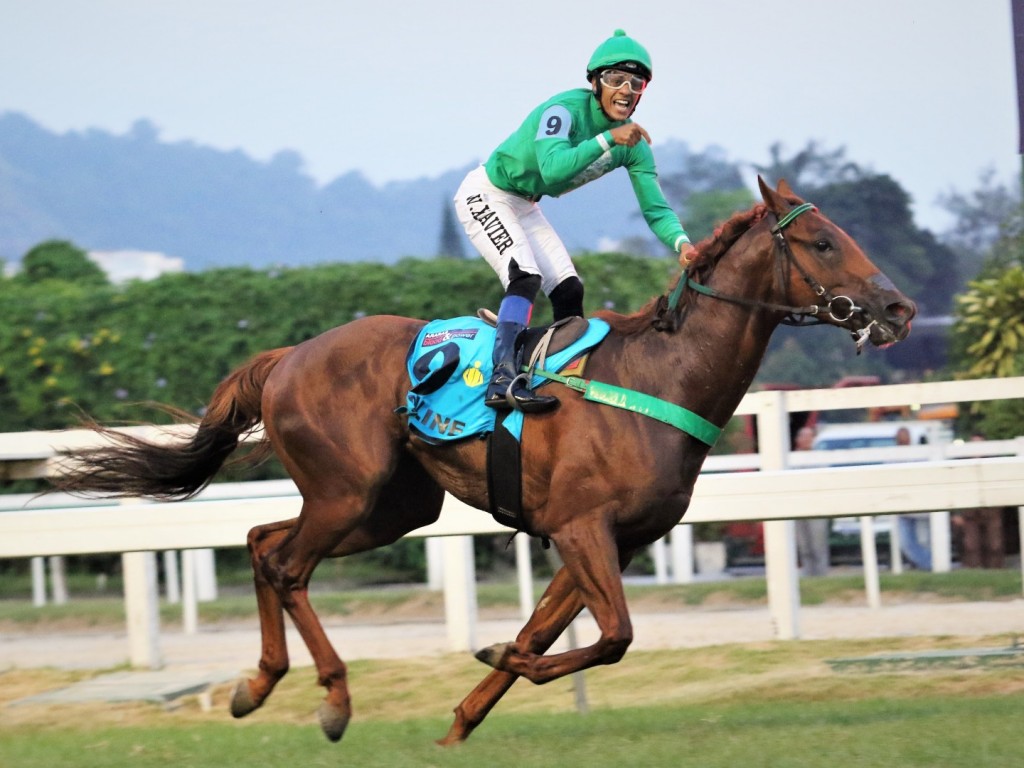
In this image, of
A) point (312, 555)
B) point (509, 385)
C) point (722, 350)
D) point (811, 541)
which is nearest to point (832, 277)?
point (722, 350)

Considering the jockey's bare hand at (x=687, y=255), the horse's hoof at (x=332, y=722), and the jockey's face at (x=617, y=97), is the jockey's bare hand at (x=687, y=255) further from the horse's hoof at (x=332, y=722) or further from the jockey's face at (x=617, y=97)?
the horse's hoof at (x=332, y=722)

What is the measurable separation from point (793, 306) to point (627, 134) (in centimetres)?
80

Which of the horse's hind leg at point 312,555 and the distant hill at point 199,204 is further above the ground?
the distant hill at point 199,204

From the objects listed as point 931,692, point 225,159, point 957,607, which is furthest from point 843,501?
point 225,159

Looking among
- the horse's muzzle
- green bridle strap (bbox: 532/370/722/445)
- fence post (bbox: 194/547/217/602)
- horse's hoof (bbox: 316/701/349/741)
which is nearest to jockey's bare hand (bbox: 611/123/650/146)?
green bridle strap (bbox: 532/370/722/445)

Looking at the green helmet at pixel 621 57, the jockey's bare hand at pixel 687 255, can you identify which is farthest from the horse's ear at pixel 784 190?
the green helmet at pixel 621 57

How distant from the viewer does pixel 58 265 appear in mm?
13797

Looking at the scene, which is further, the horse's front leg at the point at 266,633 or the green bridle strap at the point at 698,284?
the horse's front leg at the point at 266,633

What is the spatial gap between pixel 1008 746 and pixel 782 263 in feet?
5.61

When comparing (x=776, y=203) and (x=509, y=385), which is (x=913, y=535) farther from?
(x=509, y=385)

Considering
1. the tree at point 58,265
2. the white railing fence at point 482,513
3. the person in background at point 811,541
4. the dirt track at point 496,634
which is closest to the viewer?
the white railing fence at point 482,513

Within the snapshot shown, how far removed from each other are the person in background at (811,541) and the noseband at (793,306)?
562 cm

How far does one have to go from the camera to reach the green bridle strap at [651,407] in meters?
4.94

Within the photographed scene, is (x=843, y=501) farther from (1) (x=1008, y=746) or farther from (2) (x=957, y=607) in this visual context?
(2) (x=957, y=607)
